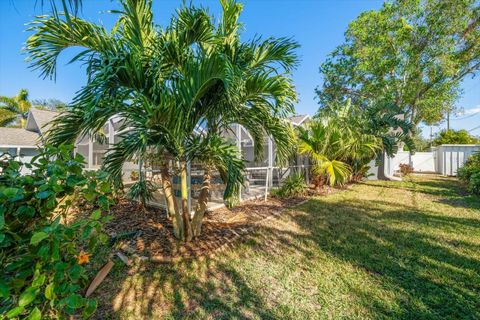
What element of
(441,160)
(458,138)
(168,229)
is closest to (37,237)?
Result: (168,229)

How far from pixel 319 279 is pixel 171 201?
2.53 metres

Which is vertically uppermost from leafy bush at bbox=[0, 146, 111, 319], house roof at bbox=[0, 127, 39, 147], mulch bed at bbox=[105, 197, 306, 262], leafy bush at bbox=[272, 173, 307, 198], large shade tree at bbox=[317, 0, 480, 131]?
large shade tree at bbox=[317, 0, 480, 131]

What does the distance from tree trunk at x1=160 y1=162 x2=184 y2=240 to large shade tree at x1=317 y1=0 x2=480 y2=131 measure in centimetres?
1438

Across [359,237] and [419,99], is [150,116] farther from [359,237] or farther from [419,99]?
[419,99]

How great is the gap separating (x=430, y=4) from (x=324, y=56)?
7.15m

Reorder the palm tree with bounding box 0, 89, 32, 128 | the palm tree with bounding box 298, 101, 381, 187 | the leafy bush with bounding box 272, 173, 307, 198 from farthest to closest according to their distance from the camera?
the palm tree with bounding box 0, 89, 32, 128 → the palm tree with bounding box 298, 101, 381, 187 → the leafy bush with bounding box 272, 173, 307, 198

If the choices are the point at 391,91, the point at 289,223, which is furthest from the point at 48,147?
the point at 391,91

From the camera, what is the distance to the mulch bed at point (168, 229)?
384 centimetres

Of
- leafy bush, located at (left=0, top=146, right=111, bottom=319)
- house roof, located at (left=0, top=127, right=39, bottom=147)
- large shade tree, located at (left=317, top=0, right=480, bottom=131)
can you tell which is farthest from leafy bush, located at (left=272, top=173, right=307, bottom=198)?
house roof, located at (left=0, top=127, right=39, bottom=147)

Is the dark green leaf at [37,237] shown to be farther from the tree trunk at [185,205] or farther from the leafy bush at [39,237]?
the tree trunk at [185,205]

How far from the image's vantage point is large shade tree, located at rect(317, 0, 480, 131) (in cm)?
1523

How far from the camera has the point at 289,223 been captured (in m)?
5.46

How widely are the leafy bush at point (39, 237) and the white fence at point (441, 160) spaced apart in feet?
53.3

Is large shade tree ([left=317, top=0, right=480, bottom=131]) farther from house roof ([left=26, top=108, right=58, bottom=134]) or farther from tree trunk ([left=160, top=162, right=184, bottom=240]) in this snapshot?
house roof ([left=26, top=108, right=58, bottom=134])
